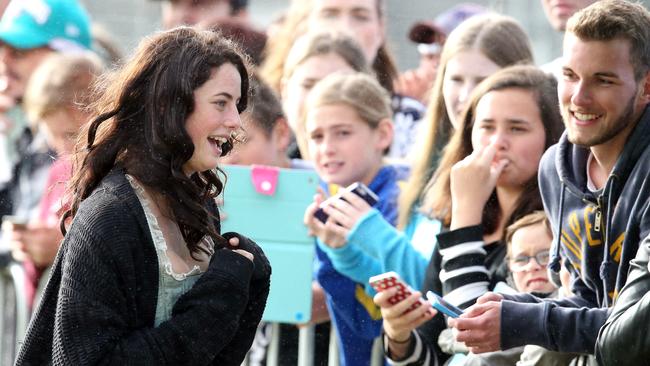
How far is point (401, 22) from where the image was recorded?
10.6m

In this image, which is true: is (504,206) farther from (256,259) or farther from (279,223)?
(256,259)

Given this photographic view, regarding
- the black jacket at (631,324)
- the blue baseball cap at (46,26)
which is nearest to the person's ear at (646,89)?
the black jacket at (631,324)

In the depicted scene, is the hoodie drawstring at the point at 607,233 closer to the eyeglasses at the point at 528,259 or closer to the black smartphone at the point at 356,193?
the eyeglasses at the point at 528,259

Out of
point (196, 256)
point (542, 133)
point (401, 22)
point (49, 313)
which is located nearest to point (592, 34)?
point (542, 133)

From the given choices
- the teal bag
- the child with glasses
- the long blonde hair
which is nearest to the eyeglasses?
the child with glasses

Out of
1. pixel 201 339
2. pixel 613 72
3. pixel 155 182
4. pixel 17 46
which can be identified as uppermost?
pixel 17 46

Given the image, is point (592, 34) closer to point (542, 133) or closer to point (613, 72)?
point (613, 72)

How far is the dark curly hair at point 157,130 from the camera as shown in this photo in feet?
13.7

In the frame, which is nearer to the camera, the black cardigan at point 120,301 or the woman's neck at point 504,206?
the black cardigan at point 120,301

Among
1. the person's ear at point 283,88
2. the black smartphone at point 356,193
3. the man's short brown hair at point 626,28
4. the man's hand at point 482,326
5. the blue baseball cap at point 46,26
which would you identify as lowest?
the man's hand at point 482,326

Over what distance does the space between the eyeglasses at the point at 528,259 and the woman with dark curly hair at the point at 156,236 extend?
1.36 metres

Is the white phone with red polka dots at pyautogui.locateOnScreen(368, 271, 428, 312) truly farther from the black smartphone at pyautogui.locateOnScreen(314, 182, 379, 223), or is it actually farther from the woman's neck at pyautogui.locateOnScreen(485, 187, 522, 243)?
the black smartphone at pyautogui.locateOnScreen(314, 182, 379, 223)

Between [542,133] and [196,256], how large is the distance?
1.91 metres

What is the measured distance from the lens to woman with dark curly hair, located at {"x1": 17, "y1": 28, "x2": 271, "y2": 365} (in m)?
3.92
